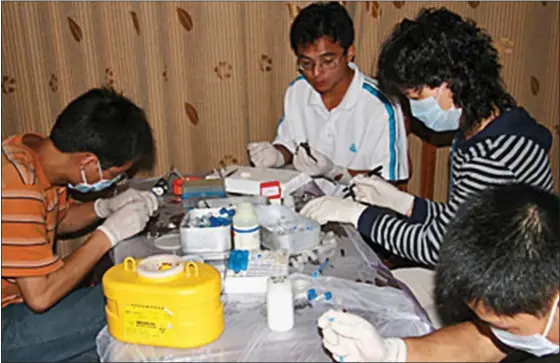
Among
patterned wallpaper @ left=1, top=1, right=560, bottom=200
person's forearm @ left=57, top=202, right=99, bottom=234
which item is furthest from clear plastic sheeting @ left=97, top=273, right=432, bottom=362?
patterned wallpaper @ left=1, top=1, right=560, bottom=200

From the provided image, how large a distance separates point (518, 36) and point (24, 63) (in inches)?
76.8

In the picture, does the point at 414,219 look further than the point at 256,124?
No

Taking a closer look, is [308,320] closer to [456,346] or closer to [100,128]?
[456,346]

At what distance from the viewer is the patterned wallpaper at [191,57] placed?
88.3 inches

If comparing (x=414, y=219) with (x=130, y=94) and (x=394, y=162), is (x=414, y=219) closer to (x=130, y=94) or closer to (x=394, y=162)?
(x=394, y=162)

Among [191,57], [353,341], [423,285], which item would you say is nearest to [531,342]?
[353,341]

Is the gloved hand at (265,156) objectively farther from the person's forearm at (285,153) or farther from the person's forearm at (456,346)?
the person's forearm at (456,346)

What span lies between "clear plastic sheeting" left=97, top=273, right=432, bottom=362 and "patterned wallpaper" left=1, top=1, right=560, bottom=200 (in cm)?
123

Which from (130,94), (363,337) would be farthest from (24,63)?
(363,337)

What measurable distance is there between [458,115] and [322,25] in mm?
708

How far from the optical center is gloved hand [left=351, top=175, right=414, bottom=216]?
69.7 inches

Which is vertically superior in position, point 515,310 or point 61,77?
point 61,77

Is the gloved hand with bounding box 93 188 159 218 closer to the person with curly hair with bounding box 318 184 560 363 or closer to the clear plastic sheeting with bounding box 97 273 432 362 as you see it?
the clear plastic sheeting with bounding box 97 273 432 362

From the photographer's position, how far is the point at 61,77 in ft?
7.52
